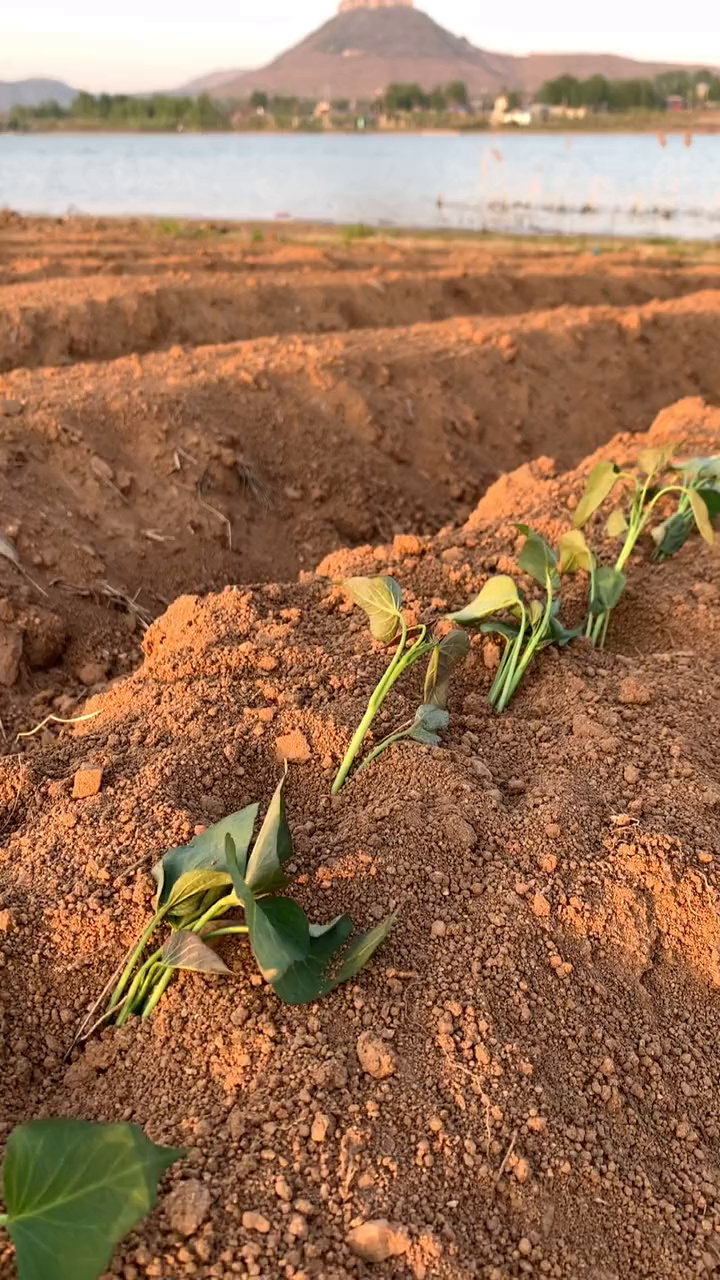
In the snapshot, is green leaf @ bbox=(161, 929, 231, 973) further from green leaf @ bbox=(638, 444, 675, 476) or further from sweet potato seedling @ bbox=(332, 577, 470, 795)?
green leaf @ bbox=(638, 444, 675, 476)

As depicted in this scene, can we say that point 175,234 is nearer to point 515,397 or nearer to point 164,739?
point 515,397

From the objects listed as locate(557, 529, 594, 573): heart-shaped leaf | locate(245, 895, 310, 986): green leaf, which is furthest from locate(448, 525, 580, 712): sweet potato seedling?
locate(245, 895, 310, 986): green leaf

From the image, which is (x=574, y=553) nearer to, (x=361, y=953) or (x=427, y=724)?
A: (x=427, y=724)

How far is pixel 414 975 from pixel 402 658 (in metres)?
0.81

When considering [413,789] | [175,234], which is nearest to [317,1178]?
[413,789]

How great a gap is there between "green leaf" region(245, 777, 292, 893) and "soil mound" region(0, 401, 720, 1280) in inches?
7.0

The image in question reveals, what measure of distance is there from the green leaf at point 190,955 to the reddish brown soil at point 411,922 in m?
0.11

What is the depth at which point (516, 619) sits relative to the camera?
2.97 m

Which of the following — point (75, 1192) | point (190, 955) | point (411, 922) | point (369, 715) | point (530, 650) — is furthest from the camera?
point (530, 650)

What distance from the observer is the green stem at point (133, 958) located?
5.93ft

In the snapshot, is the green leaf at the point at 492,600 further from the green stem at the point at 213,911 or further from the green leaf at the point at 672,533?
the green stem at the point at 213,911

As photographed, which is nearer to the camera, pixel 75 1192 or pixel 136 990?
pixel 75 1192

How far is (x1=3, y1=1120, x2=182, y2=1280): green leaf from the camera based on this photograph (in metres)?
1.26

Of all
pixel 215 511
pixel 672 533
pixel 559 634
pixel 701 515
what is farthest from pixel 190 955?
pixel 215 511
